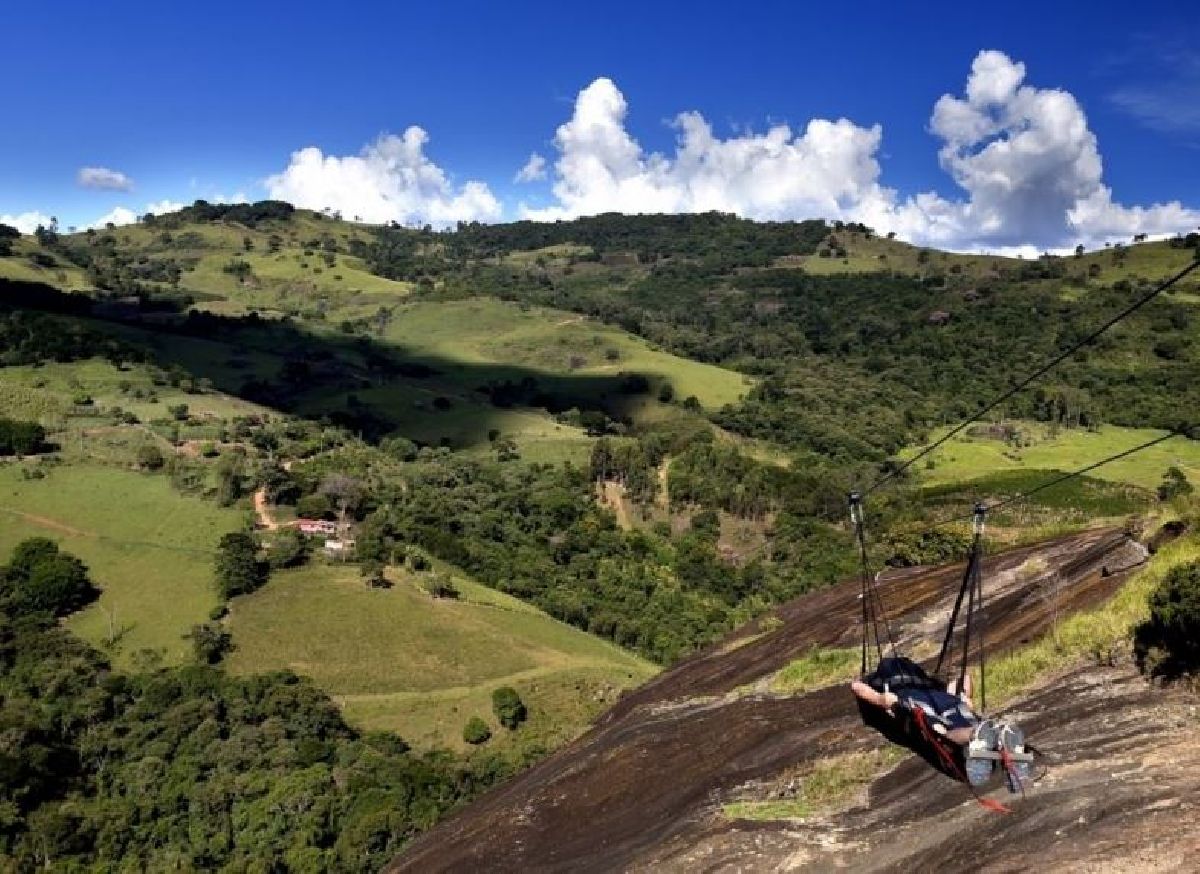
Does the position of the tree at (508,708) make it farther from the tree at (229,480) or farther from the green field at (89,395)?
the green field at (89,395)

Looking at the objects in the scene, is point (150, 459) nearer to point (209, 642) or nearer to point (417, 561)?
point (417, 561)

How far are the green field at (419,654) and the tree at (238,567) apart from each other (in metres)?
1.25

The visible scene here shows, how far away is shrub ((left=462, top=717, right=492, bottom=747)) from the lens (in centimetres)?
7438

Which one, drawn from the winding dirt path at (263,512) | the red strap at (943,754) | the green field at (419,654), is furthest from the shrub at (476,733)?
the red strap at (943,754)

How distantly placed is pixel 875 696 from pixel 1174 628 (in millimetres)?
7026

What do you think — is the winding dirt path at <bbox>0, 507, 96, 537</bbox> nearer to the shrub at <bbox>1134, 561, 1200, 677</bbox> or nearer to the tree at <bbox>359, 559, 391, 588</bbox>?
the tree at <bbox>359, 559, 391, 588</bbox>

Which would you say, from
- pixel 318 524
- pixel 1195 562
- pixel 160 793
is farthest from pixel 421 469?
pixel 1195 562

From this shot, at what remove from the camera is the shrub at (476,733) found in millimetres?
74375

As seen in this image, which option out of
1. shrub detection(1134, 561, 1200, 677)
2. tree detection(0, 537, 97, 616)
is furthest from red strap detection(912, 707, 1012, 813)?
tree detection(0, 537, 97, 616)

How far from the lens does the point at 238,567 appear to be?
3617 inches

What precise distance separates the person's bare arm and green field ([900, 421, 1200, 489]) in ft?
389

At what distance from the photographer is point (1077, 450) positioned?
15438 centimetres

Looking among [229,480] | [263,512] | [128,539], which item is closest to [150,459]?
[229,480]

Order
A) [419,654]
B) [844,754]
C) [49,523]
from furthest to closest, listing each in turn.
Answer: [49,523], [419,654], [844,754]
